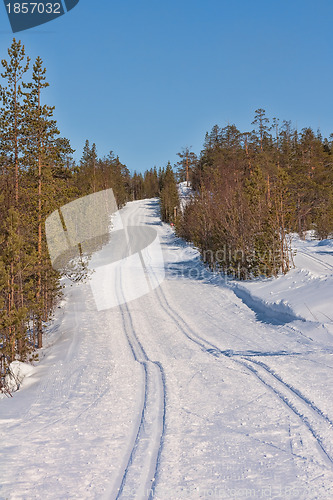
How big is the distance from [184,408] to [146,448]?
1432 millimetres

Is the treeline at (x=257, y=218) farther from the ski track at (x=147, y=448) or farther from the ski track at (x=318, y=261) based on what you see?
the ski track at (x=147, y=448)

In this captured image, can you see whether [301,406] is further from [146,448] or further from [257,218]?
[257,218]

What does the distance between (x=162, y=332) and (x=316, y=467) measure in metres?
8.29

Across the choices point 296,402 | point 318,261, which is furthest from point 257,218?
point 296,402

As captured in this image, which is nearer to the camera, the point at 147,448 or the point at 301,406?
the point at 147,448

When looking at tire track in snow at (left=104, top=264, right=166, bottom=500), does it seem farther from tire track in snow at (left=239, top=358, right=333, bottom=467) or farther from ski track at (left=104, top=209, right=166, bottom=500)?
tire track in snow at (left=239, top=358, right=333, bottom=467)

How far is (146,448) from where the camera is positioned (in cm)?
496

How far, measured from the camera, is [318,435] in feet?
15.9

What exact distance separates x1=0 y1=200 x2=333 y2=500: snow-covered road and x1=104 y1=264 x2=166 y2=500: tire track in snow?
0.06 ft

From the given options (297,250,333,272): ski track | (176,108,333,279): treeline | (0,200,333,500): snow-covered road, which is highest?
(176,108,333,279): treeline

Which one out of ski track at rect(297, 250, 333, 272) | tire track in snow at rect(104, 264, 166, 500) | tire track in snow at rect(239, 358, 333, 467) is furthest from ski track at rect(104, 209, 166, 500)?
ski track at rect(297, 250, 333, 272)

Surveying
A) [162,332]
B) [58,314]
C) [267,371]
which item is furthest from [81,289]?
[267,371]

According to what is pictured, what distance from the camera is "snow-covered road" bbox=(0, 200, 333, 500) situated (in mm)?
4172

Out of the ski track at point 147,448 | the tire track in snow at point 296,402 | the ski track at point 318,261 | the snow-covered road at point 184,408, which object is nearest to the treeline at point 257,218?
the ski track at point 318,261
